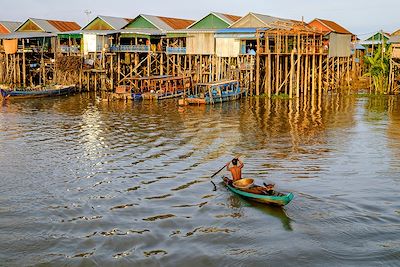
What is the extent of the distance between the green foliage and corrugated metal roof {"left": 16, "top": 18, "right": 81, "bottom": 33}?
1309 inches

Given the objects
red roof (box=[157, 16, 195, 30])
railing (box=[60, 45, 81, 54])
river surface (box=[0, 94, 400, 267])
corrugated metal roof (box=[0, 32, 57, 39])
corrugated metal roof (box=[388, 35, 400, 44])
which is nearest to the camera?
river surface (box=[0, 94, 400, 267])

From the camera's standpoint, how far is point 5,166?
61.6 ft

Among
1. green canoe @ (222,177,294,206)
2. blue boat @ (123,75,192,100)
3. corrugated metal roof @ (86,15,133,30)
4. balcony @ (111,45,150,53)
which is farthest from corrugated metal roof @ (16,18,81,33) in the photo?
green canoe @ (222,177,294,206)

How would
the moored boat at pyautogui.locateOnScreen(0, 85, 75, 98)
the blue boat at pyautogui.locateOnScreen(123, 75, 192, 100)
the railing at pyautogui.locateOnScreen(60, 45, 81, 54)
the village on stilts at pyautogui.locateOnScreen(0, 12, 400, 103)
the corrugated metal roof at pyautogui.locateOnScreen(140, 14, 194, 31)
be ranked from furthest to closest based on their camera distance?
the railing at pyautogui.locateOnScreen(60, 45, 81, 54)
the corrugated metal roof at pyautogui.locateOnScreen(140, 14, 194, 31)
the moored boat at pyautogui.locateOnScreen(0, 85, 75, 98)
the blue boat at pyautogui.locateOnScreen(123, 75, 192, 100)
the village on stilts at pyautogui.locateOnScreen(0, 12, 400, 103)

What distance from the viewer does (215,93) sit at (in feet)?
126

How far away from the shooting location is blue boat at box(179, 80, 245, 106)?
3641 centimetres

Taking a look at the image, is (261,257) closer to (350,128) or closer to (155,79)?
(350,128)

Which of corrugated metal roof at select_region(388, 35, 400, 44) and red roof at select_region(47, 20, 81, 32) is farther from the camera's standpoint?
red roof at select_region(47, 20, 81, 32)

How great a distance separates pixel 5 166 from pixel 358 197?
41.9 feet

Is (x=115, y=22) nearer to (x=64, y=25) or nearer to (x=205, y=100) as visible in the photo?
(x=64, y=25)

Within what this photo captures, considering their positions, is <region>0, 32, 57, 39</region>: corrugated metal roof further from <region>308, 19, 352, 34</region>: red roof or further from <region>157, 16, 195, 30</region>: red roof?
<region>308, 19, 352, 34</region>: red roof

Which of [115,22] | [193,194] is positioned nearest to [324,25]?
[115,22]

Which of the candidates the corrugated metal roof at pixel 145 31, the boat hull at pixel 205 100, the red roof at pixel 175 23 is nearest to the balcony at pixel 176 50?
the corrugated metal roof at pixel 145 31

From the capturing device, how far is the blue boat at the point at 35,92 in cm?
4078
